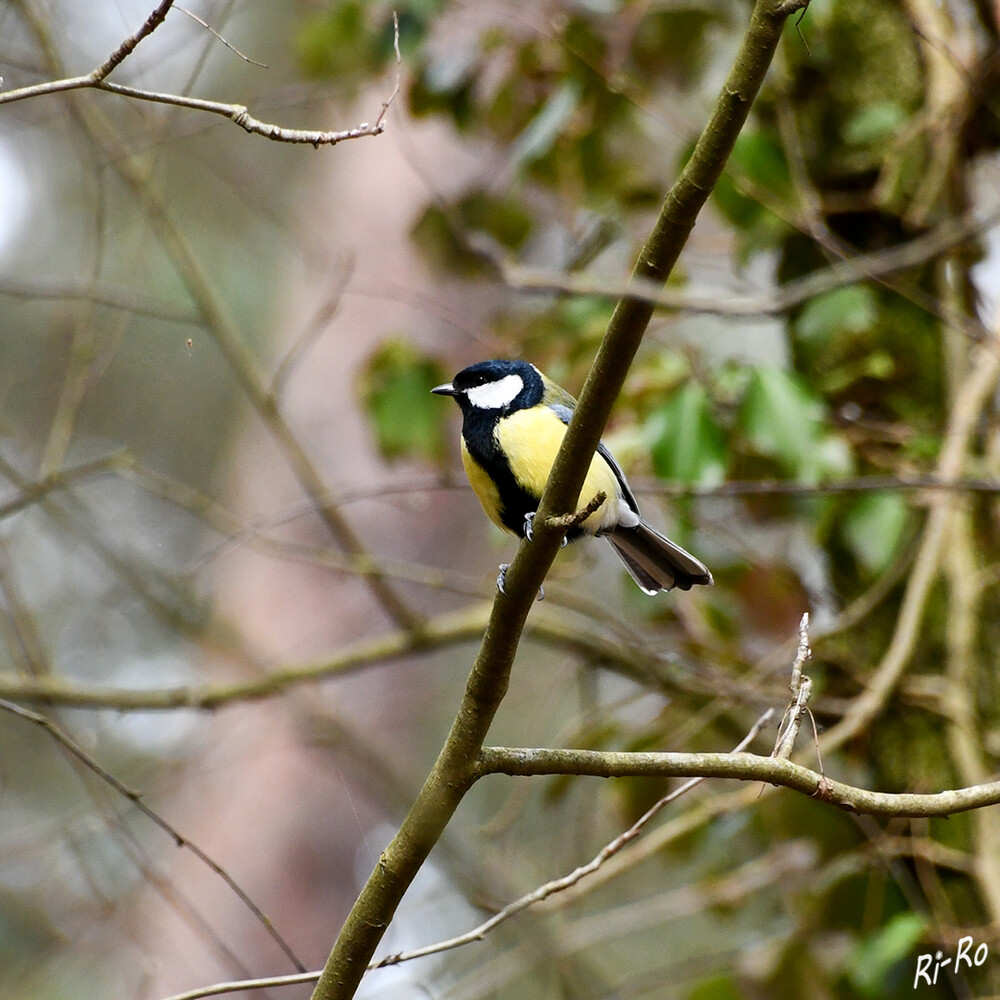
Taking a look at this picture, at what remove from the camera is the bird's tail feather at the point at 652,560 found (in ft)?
9.16

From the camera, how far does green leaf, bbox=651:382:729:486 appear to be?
2850 millimetres

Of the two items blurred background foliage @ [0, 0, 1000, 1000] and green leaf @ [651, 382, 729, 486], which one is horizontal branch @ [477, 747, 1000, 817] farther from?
green leaf @ [651, 382, 729, 486]

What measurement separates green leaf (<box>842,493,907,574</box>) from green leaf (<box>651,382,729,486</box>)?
1.43 ft

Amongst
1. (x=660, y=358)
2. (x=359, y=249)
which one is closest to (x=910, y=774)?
(x=660, y=358)

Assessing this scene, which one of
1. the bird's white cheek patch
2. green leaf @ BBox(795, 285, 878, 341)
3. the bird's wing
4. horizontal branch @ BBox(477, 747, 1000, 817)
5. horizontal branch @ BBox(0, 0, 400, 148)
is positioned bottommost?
horizontal branch @ BBox(477, 747, 1000, 817)

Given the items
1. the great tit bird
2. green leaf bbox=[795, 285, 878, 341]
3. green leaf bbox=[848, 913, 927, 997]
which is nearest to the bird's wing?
the great tit bird

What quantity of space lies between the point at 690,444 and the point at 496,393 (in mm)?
583

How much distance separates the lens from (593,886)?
9.63 ft

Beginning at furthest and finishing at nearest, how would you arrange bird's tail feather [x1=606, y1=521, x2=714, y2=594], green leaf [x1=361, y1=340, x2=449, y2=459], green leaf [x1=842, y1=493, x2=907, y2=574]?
green leaf [x1=361, y1=340, x2=449, y2=459] → green leaf [x1=842, y1=493, x2=907, y2=574] → bird's tail feather [x1=606, y1=521, x2=714, y2=594]

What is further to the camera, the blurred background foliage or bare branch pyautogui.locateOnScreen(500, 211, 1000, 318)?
the blurred background foliage

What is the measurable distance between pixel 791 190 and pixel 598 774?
7.09 ft

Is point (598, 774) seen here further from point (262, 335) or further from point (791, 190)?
point (262, 335)

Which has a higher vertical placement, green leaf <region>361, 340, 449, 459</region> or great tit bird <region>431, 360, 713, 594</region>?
green leaf <region>361, 340, 449, 459</region>

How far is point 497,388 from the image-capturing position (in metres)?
2.63
